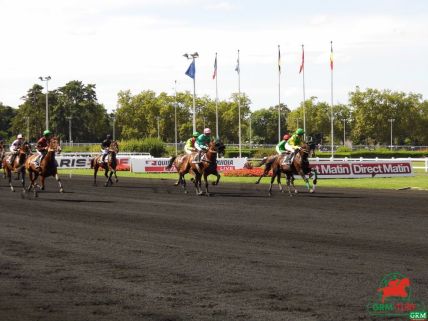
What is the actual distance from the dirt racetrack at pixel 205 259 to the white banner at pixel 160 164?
22840mm

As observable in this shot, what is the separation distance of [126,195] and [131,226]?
10.1m

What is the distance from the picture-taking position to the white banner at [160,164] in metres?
43.5

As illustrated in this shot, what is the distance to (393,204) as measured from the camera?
2066 centimetres

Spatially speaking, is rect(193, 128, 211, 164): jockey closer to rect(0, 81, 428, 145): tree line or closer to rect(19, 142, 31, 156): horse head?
rect(19, 142, 31, 156): horse head

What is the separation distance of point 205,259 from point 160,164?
34.1 m

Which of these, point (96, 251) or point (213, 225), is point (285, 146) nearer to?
point (213, 225)

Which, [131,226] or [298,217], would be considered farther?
[298,217]

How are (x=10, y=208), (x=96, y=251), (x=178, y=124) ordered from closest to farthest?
(x=96, y=251), (x=10, y=208), (x=178, y=124)

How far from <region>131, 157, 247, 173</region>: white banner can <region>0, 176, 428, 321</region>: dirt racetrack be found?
74.9 ft

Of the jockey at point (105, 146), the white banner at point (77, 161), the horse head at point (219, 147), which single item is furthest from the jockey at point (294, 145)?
the white banner at point (77, 161)

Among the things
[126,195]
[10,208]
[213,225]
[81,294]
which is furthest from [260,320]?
[126,195]

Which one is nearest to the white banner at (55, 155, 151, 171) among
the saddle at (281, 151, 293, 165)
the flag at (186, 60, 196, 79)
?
the flag at (186, 60, 196, 79)

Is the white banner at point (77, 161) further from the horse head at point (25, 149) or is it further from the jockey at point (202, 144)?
the jockey at point (202, 144)

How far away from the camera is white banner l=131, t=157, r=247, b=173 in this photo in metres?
43.5
